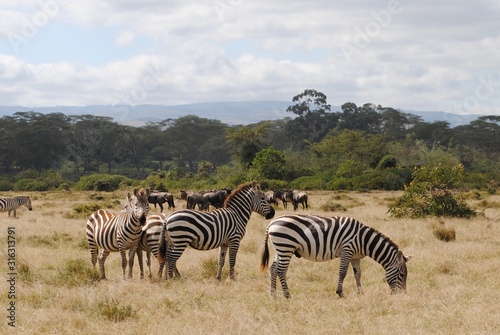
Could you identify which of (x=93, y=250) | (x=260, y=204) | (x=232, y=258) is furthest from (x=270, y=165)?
(x=232, y=258)

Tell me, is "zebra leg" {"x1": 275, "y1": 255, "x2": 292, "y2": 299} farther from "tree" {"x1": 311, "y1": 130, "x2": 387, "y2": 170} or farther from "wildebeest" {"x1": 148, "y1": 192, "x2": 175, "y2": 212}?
"tree" {"x1": 311, "y1": 130, "x2": 387, "y2": 170}

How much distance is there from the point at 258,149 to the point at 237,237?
46.7 metres

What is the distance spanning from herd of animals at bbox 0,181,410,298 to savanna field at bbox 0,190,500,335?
1.35ft

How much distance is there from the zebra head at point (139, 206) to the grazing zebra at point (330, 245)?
7.33ft

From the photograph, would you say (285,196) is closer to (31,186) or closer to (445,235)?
(445,235)

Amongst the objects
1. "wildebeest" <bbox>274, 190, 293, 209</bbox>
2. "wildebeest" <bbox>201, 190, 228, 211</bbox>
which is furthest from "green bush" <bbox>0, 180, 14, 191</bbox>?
"wildebeest" <bbox>201, 190, 228, 211</bbox>

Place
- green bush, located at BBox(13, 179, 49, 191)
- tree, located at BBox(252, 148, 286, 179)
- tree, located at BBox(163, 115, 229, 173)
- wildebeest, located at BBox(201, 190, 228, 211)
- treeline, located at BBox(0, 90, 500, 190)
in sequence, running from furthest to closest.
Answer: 1. tree, located at BBox(163, 115, 229, 173)
2. green bush, located at BBox(13, 179, 49, 191)
3. treeline, located at BBox(0, 90, 500, 190)
4. tree, located at BBox(252, 148, 286, 179)
5. wildebeest, located at BBox(201, 190, 228, 211)

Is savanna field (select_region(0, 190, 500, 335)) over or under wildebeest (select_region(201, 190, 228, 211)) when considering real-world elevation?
over

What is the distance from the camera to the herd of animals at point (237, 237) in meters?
9.72

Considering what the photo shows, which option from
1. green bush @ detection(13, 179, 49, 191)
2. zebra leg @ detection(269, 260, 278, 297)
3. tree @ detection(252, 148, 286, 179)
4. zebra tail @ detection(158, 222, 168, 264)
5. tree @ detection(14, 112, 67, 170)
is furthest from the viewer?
tree @ detection(14, 112, 67, 170)

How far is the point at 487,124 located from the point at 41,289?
9481 cm

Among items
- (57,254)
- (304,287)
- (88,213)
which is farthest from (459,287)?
(88,213)

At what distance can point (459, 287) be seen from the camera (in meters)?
9.80

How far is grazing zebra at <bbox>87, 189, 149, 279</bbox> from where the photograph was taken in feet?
34.9
